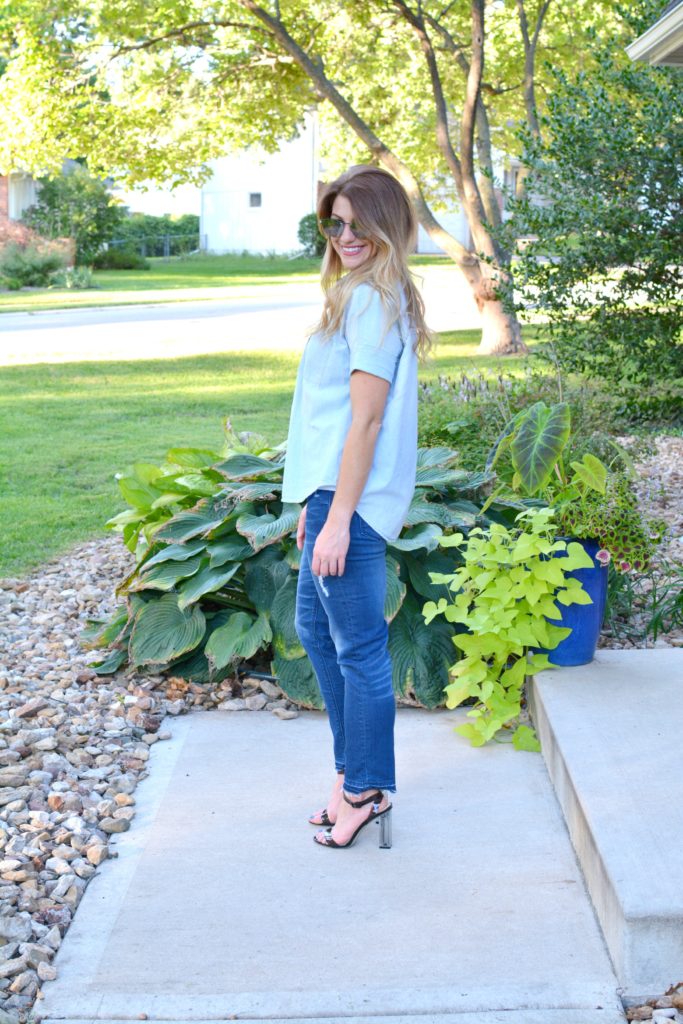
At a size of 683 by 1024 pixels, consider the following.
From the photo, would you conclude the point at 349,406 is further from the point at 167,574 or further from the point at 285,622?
the point at 167,574

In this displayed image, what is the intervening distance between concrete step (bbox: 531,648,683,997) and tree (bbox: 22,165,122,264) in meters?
30.7

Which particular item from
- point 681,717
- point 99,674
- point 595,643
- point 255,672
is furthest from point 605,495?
point 99,674

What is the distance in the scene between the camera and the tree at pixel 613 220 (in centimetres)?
844

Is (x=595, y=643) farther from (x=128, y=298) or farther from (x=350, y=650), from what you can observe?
(x=128, y=298)

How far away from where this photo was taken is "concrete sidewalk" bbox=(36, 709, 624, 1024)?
2582 mm

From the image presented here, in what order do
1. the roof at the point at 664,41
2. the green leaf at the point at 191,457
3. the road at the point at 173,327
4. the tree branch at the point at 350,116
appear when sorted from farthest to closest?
the road at the point at 173,327, the tree branch at the point at 350,116, the roof at the point at 664,41, the green leaf at the point at 191,457

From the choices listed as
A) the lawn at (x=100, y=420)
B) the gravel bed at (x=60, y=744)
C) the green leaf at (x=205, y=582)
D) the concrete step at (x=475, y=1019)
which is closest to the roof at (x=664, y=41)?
the lawn at (x=100, y=420)

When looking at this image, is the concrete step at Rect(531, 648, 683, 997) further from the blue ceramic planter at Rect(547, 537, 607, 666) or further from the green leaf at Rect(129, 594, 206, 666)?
the green leaf at Rect(129, 594, 206, 666)

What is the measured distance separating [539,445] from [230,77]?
1250 cm

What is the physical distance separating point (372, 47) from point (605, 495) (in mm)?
13770

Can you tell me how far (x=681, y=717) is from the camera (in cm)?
356

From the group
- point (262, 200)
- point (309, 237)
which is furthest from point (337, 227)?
point (262, 200)

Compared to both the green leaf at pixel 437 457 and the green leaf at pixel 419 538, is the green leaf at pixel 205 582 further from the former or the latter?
the green leaf at pixel 437 457

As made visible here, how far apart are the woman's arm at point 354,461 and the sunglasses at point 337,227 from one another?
0.36 metres
